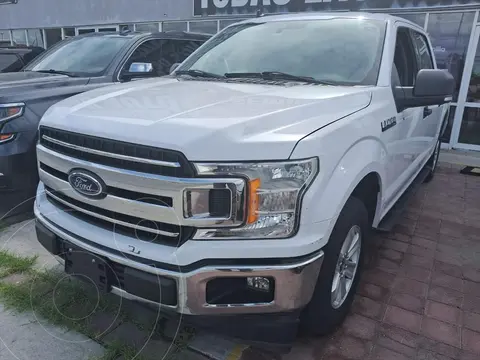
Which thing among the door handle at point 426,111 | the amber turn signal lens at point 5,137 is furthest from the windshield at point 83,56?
the door handle at point 426,111

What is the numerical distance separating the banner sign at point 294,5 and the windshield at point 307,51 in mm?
5213

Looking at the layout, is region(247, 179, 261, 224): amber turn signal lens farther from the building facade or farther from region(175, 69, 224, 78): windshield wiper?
the building facade

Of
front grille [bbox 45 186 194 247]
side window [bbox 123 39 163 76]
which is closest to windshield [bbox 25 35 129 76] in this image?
side window [bbox 123 39 163 76]

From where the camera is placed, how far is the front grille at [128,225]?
190cm

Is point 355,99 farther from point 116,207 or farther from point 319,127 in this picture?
point 116,207

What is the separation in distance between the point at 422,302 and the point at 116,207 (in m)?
2.23

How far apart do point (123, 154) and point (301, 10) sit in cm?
794

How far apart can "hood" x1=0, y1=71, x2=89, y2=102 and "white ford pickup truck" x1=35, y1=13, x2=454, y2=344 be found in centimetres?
155

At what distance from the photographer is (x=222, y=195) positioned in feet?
5.88

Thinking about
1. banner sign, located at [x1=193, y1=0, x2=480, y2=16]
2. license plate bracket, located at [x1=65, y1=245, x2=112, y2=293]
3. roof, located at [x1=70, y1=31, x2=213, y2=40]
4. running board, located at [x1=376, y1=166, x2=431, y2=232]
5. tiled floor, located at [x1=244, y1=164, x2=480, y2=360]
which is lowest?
tiled floor, located at [x1=244, y1=164, x2=480, y2=360]

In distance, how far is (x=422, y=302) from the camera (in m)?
2.90

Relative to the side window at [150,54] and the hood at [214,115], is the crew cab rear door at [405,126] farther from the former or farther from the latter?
the side window at [150,54]

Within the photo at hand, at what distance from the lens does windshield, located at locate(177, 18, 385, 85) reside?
2.93 m

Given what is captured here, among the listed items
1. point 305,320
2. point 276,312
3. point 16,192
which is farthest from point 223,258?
point 16,192
